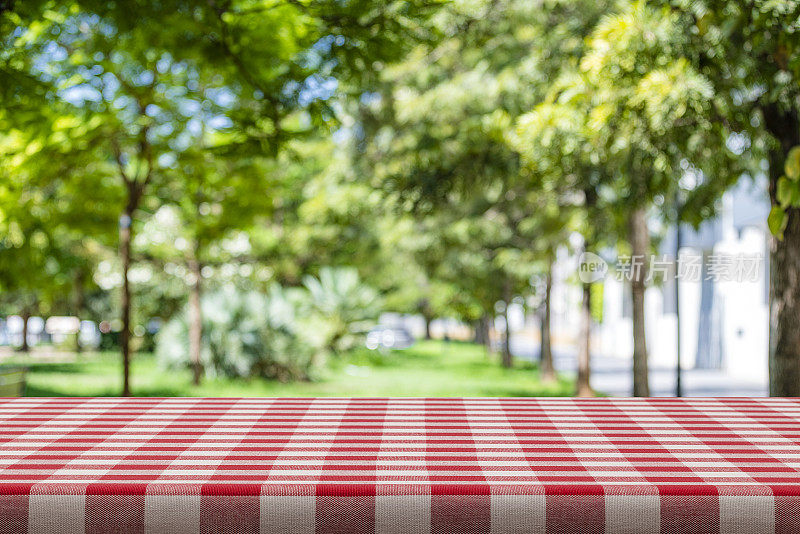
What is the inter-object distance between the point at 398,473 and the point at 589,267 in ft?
51.1

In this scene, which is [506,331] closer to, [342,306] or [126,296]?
[342,306]

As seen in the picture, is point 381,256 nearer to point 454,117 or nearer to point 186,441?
point 454,117

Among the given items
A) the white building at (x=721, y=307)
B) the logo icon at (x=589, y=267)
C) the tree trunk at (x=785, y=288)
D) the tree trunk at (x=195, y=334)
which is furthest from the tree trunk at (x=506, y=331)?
the tree trunk at (x=785, y=288)

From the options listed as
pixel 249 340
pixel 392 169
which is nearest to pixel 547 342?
pixel 392 169

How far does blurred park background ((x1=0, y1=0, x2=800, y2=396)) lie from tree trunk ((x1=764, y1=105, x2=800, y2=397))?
18 millimetres

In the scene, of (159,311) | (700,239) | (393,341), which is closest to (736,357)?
(700,239)

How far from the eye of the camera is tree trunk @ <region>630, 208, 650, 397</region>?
12.2 metres

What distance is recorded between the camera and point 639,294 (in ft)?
41.4

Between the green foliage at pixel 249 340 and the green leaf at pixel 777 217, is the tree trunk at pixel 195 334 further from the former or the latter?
the green leaf at pixel 777 217

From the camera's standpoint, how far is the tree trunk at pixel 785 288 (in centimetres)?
639

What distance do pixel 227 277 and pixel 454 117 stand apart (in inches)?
481

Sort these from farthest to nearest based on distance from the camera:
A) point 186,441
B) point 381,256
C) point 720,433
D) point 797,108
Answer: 1. point 381,256
2. point 797,108
3. point 720,433
4. point 186,441

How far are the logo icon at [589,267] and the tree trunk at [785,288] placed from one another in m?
9.53

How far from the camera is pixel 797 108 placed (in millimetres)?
6523
